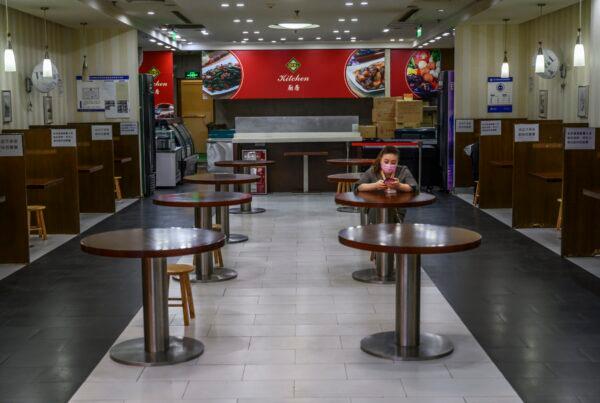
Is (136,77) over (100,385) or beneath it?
over

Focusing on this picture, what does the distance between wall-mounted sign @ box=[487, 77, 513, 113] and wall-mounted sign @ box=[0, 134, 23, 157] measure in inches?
354

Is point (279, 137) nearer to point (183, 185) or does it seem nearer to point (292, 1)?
point (183, 185)

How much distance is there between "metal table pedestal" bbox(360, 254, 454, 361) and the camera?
18.1 ft

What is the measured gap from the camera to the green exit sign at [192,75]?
75.2 feet

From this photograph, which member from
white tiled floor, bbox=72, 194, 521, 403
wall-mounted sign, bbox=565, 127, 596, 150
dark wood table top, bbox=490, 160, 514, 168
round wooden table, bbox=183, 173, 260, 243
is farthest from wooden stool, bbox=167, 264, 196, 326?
dark wood table top, bbox=490, 160, 514, 168

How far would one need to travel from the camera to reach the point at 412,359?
544 cm

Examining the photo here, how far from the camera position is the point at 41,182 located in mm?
9867

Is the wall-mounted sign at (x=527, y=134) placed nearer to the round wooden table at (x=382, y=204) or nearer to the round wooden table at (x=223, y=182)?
the round wooden table at (x=382, y=204)

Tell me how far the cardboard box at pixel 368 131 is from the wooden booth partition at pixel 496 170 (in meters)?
4.32

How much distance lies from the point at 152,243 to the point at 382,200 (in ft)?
8.08

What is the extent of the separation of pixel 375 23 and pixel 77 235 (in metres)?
7.27

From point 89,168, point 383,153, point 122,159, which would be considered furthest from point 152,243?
point 122,159

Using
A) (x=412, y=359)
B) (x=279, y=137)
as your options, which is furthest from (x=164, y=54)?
(x=412, y=359)

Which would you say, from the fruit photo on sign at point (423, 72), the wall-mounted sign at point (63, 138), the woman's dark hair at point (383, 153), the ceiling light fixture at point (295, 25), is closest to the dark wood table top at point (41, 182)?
the wall-mounted sign at point (63, 138)
